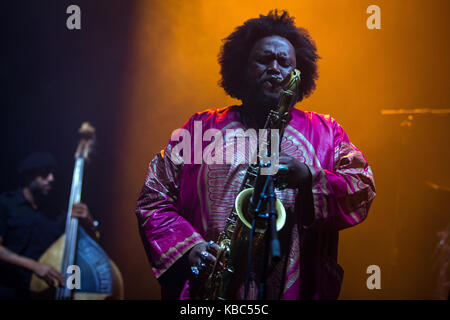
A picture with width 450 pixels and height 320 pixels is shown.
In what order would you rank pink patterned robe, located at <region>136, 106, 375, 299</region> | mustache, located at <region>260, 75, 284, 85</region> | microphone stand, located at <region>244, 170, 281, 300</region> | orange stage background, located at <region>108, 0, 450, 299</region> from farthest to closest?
orange stage background, located at <region>108, 0, 450, 299</region>
mustache, located at <region>260, 75, 284, 85</region>
pink patterned robe, located at <region>136, 106, 375, 299</region>
microphone stand, located at <region>244, 170, 281, 300</region>

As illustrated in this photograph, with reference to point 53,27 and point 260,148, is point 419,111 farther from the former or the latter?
point 53,27

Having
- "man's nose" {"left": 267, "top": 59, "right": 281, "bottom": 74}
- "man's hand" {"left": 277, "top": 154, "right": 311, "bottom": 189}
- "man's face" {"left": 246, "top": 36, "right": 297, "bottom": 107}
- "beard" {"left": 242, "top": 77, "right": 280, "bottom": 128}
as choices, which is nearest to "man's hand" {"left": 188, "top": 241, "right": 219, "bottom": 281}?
"man's hand" {"left": 277, "top": 154, "right": 311, "bottom": 189}

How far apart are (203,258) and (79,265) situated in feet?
4.94

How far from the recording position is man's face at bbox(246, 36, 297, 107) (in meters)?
2.37

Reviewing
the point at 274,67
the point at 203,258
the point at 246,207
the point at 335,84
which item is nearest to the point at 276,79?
the point at 274,67

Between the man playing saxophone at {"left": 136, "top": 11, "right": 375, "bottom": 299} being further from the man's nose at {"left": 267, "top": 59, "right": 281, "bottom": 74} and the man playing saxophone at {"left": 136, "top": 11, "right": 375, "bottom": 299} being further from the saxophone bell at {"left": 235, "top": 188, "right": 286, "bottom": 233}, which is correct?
the saxophone bell at {"left": 235, "top": 188, "right": 286, "bottom": 233}

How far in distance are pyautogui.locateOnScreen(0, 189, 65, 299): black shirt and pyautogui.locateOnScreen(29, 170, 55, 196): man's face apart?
12 cm

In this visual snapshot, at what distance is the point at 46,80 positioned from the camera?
3516 mm

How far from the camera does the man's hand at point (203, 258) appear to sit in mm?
2078

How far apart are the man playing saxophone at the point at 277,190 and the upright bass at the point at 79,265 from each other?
45.7 inches

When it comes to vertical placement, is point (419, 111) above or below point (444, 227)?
above

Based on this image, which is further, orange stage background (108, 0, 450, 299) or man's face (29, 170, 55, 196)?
man's face (29, 170, 55, 196)
